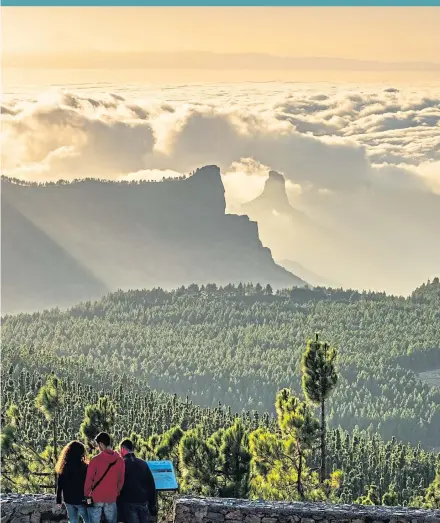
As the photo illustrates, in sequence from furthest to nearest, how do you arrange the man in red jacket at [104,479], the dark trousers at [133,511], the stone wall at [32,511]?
the stone wall at [32,511] < the dark trousers at [133,511] < the man in red jacket at [104,479]

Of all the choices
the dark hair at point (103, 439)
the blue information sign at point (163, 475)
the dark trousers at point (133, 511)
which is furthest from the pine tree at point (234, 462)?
the dark hair at point (103, 439)

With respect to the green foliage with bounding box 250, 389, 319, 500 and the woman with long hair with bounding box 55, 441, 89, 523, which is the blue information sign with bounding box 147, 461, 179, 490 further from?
the green foliage with bounding box 250, 389, 319, 500

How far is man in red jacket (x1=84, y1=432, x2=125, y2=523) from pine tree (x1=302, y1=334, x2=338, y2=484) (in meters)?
16.2

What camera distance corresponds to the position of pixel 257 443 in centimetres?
3681

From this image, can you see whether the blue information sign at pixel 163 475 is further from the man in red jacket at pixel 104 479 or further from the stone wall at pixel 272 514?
the man in red jacket at pixel 104 479

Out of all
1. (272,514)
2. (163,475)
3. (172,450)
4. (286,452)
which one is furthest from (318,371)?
(163,475)

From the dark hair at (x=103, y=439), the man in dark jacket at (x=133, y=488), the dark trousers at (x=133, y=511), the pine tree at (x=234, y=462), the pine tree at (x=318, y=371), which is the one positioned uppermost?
the pine tree at (x=318, y=371)

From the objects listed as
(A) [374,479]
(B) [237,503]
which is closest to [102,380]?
(A) [374,479]

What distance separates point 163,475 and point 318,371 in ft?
49.2

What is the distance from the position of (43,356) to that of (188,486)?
4291 inches

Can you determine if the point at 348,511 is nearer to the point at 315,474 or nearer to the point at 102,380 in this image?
the point at 315,474

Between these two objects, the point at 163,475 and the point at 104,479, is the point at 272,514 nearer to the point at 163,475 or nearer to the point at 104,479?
the point at 163,475

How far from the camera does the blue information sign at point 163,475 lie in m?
20.3

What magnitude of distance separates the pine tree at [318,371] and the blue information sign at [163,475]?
46.9ft
